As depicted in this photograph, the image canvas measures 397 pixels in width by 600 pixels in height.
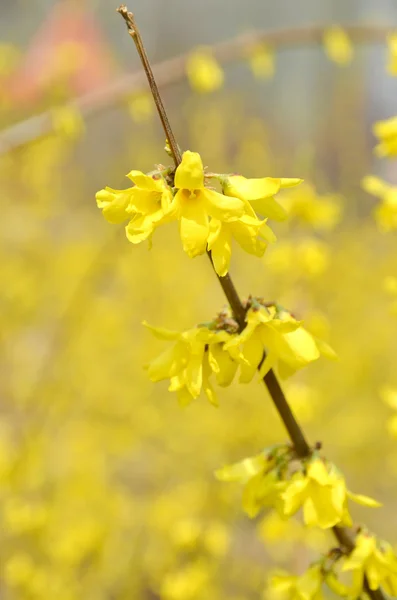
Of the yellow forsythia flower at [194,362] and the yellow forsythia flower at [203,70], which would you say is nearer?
the yellow forsythia flower at [194,362]

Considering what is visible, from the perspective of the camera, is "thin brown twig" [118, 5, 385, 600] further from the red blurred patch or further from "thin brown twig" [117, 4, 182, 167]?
the red blurred patch

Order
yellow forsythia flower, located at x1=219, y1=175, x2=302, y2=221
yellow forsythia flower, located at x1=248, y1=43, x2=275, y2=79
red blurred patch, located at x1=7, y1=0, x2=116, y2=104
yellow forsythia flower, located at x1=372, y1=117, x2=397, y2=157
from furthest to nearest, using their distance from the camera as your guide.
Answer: red blurred patch, located at x1=7, y1=0, x2=116, y2=104 < yellow forsythia flower, located at x1=248, y1=43, x2=275, y2=79 < yellow forsythia flower, located at x1=372, y1=117, x2=397, y2=157 < yellow forsythia flower, located at x1=219, y1=175, x2=302, y2=221

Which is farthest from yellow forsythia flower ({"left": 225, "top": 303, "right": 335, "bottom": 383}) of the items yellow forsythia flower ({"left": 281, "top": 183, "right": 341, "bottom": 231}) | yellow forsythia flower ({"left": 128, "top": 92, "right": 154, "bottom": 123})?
yellow forsythia flower ({"left": 128, "top": 92, "right": 154, "bottom": 123})

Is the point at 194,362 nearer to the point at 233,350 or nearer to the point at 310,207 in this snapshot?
the point at 233,350

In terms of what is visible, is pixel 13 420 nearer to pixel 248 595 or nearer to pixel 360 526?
pixel 248 595

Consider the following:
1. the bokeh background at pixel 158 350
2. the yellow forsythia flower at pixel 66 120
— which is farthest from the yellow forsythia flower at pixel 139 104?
the yellow forsythia flower at pixel 66 120

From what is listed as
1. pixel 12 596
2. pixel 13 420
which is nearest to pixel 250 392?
pixel 13 420

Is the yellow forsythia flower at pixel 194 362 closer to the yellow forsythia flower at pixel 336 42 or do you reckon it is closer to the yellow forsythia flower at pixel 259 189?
the yellow forsythia flower at pixel 259 189
